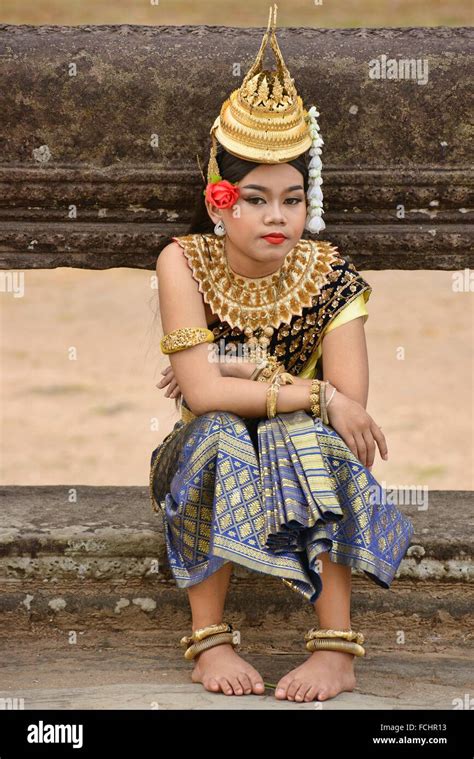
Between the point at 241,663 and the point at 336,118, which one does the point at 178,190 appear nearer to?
the point at 336,118

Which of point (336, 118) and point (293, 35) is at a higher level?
point (293, 35)

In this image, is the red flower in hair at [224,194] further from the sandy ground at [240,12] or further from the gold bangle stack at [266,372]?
the sandy ground at [240,12]

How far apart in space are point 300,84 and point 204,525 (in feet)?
3.75

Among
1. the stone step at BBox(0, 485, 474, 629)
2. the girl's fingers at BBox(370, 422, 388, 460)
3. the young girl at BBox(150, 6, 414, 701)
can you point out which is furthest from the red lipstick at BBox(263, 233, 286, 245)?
the stone step at BBox(0, 485, 474, 629)

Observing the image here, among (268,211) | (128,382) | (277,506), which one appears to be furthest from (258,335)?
(128,382)

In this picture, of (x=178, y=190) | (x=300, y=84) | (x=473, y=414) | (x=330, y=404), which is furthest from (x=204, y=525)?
(x=473, y=414)

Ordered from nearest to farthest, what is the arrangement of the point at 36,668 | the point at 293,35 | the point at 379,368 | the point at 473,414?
the point at 36,668
the point at 293,35
the point at 473,414
the point at 379,368

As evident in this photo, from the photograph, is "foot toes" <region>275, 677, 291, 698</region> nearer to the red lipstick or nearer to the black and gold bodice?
the black and gold bodice

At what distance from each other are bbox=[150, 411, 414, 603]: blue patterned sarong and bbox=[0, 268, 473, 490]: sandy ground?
216 centimetres

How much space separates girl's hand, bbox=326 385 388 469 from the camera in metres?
3.13

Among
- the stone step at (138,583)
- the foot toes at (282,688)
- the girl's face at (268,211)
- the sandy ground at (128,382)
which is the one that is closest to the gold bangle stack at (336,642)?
the foot toes at (282,688)

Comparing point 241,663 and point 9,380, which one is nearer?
point 241,663
